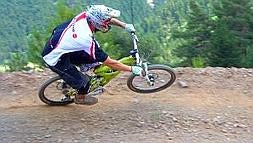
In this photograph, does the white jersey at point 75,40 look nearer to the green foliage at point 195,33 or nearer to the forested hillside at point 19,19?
the green foliage at point 195,33

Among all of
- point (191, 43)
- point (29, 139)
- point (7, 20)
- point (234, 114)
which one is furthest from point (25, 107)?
point (7, 20)

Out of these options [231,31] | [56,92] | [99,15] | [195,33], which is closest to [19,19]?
[195,33]

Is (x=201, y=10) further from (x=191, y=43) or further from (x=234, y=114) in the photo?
(x=234, y=114)

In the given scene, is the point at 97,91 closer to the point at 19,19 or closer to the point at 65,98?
the point at 65,98

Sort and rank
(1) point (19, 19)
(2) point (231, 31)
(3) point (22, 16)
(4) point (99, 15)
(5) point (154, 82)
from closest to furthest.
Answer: (4) point (99, 15) → (5) point (154, 82) → (2) point (231, 31) → (1) point (19, 19) → (3) point (22, 16)

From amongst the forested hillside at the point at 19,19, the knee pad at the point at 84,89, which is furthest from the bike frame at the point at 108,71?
the forested hillside at the point at 19,19

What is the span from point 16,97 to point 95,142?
5.45 feet

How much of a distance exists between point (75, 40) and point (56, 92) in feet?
3.78

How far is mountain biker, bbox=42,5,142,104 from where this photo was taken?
18.6 feet

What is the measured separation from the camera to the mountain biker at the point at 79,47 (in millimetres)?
5656

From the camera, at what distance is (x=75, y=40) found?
18.5 feet

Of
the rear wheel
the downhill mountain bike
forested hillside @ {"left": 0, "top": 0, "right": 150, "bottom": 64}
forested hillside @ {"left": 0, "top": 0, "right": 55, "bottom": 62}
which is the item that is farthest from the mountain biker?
forested hillside @ {"left": 0, "top": 0, "right": 55, "bottom": 62}

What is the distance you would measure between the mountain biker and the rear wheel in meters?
0.41

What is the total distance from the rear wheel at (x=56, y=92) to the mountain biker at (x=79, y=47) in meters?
0.41
